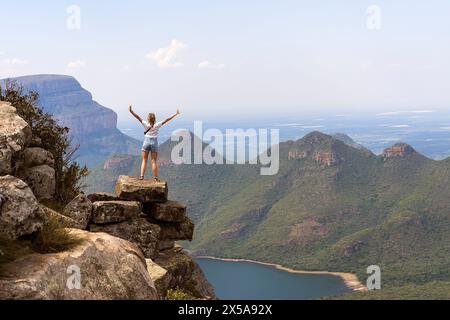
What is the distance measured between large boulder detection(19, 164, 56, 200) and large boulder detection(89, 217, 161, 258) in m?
3.04

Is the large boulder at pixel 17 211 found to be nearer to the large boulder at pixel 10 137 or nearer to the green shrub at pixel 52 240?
the green shrub at pixel 52 240

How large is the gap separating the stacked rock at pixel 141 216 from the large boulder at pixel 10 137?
4881mm

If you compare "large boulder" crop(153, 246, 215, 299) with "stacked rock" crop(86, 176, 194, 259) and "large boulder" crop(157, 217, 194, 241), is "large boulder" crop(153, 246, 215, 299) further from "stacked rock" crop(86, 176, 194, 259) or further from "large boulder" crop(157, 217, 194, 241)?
"large boulder" crop(157, 217, 194, 241)

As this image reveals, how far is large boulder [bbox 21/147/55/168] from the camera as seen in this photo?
20.4 metres

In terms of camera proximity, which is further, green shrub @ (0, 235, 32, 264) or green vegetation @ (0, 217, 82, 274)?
green vegetation @ (0, 217, 82, 274)

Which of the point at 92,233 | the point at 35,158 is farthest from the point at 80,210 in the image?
the point at 92,233

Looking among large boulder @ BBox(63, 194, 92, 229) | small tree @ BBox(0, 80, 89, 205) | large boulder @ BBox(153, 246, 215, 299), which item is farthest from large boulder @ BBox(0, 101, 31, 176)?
large boulder @ BBox(153, 246, 215, 299)

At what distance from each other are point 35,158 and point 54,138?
3.92 metres

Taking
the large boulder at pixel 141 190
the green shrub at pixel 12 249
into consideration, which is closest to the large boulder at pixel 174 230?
the large boulder at pixel 141 190

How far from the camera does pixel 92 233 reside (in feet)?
46.3

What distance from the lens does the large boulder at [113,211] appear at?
23.0 metres

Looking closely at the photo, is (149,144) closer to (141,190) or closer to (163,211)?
(141,190)
